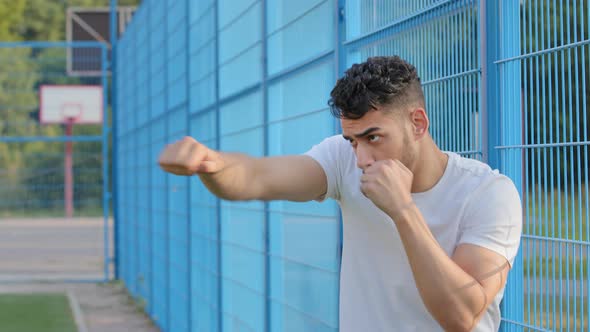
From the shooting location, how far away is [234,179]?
2061 mm

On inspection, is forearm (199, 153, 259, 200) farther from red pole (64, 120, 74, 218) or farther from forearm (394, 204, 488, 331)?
red pole (64, 120, 74, 218)

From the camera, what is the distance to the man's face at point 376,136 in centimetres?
202

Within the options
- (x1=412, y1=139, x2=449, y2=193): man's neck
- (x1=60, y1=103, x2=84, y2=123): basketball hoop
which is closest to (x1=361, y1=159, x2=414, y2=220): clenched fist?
(x1=412, y1=139, x2=449, y2=193): man's neck

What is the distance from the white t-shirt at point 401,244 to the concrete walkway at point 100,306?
22.4ft

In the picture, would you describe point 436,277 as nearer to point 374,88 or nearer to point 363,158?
point 363,158

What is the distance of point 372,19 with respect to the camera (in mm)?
3389

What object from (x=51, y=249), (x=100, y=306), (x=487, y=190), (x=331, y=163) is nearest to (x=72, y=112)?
(x=51, y=249)

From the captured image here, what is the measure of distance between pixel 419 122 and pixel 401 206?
283 millimetres

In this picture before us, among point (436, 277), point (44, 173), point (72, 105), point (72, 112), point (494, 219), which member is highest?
point (72, 105)

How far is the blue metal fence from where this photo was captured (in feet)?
7.69

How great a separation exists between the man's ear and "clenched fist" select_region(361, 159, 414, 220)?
17cm

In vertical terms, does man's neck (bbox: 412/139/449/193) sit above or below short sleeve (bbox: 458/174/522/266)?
above

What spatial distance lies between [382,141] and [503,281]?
406mm

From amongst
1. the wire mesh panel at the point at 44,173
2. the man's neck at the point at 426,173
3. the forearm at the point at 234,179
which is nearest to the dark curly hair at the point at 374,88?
the man's neck at the point at 426,173
